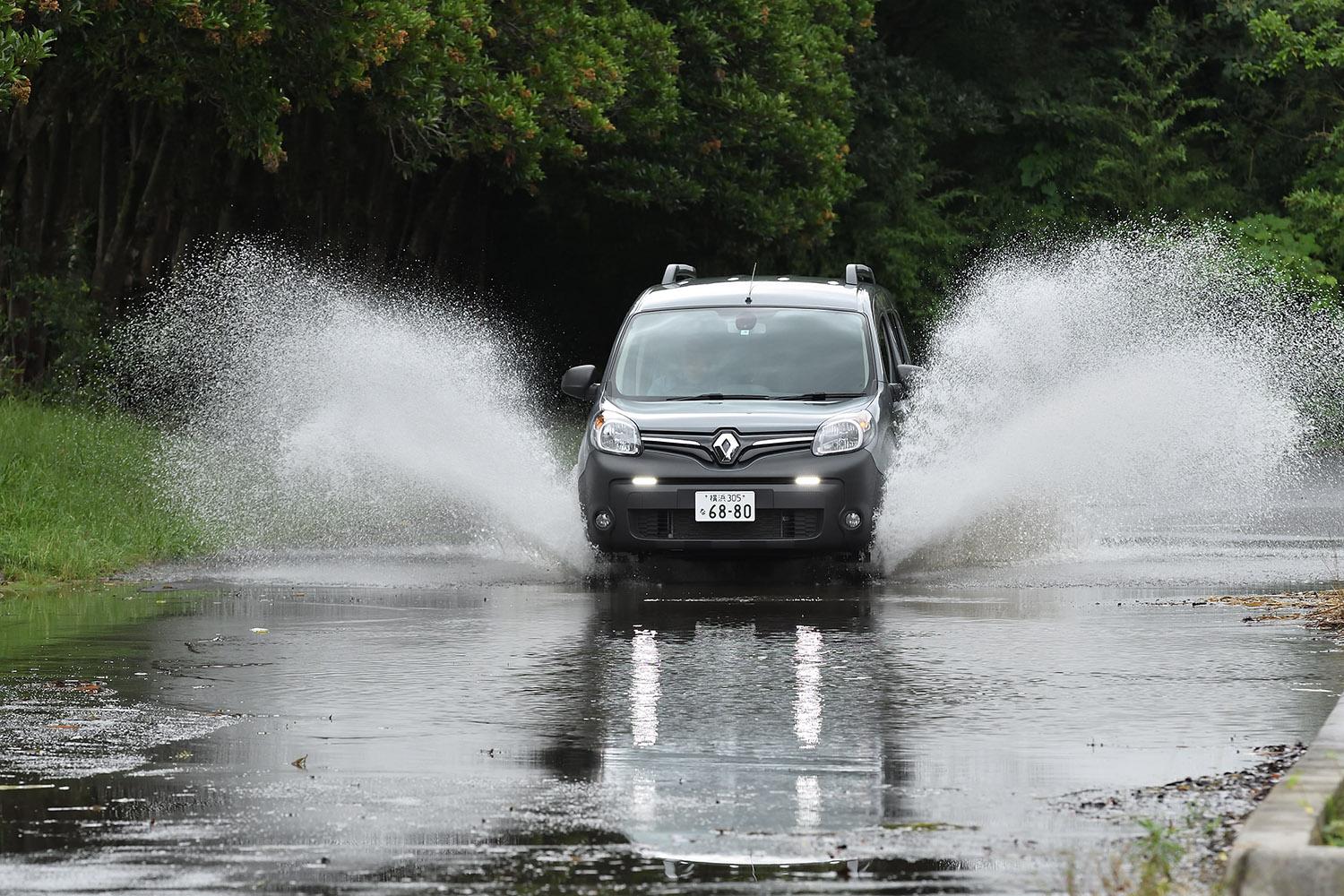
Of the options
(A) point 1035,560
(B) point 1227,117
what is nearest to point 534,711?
(A) point 1035,560

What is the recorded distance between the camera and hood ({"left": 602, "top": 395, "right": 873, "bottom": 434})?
14.8 metres

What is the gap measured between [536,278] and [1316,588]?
2840cm

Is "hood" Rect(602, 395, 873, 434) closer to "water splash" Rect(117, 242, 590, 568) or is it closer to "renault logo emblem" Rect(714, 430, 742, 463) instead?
"renault logo emblem" Rect(714, 430, 742, 463)

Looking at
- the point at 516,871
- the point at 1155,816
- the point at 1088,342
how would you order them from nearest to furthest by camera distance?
the point at 516,871 → the point at 1155,816 → the point at 1088,342

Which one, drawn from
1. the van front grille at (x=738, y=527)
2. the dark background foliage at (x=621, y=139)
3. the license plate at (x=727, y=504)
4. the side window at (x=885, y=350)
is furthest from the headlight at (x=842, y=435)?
the dark background foliage at (x=621, y=139)

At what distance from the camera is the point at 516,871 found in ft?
20.8

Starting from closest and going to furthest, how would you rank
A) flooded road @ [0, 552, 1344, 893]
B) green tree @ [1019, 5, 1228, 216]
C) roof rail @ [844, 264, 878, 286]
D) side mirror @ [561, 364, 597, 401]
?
flooded road @ [0, 552, 1344, 893]
side mirror @ [561, 364, 597, 401]
roof rail @ [844, 264, 878, 286]
green tree @ [1019, 5, 1228, 216]

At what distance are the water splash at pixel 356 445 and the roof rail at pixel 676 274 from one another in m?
1.59

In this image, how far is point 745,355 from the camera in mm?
15938

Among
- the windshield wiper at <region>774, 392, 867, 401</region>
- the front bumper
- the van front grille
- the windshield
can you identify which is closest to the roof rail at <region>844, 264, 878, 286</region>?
the windshield

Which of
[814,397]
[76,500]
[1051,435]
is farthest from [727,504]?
[76,500]

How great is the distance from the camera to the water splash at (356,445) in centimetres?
1748

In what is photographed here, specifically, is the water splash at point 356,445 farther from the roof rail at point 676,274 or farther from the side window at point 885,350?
the side window at point 885,350

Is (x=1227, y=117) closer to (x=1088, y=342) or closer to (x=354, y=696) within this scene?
(x=1088, y=342)
